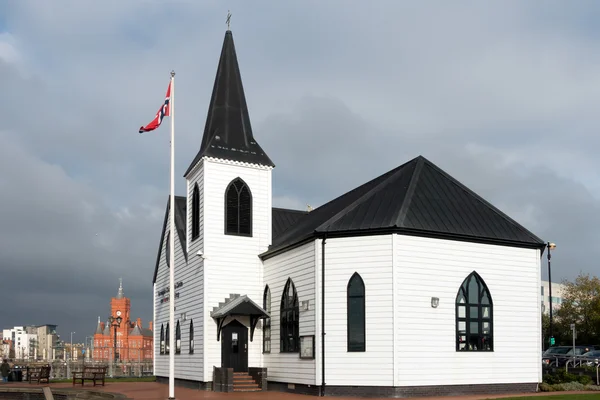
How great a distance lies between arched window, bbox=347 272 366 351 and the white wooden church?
0.05 m

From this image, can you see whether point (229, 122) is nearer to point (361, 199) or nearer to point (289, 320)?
point (361, 199)

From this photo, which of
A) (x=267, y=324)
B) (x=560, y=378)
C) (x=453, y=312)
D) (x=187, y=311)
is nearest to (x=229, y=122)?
(x=187, y=311)

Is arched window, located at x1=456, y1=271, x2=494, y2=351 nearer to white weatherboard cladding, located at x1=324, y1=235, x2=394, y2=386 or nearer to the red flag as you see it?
white weatherboard cladding, located at x1=324, y1=235, x2=394, y2=386

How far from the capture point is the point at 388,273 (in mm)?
23906

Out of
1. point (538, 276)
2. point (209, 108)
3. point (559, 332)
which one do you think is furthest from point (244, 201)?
point (559, 332)

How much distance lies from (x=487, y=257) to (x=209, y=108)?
15.9 metres

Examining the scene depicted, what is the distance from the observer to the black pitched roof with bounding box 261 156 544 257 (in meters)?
24.5

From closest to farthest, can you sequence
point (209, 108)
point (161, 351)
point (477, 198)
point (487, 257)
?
point (487, 257), point (477, 198), point (209, 108), point (161, 351)

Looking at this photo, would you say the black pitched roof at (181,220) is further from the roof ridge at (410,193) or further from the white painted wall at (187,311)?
the roof ridge at (410,193)

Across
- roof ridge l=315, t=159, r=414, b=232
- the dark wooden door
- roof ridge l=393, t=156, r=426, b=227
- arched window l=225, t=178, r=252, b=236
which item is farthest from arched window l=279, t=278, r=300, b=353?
roof ridge l=393, t=156, r=426, b=227

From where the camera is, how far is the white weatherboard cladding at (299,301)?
25.6 meters

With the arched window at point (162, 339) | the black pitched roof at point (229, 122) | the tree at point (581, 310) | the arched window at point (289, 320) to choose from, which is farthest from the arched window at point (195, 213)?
the tree at point (581, 310)

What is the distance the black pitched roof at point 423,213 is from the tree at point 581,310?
3670cm

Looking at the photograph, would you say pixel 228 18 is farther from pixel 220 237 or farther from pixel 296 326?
pixel 296 326
